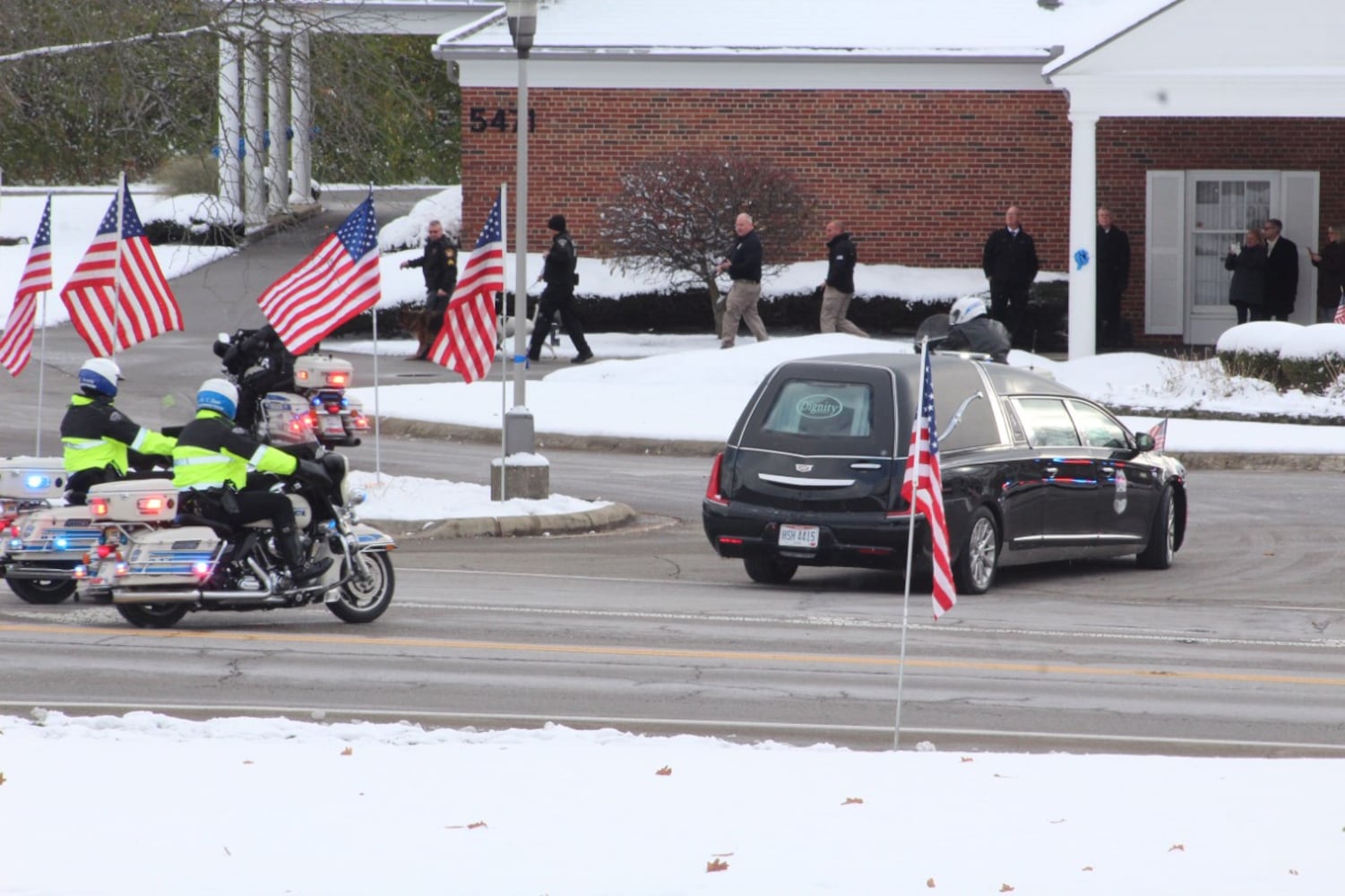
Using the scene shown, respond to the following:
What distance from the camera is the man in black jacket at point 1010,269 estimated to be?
91.7 ft

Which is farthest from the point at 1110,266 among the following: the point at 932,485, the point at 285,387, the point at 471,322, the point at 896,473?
the point at 932,485

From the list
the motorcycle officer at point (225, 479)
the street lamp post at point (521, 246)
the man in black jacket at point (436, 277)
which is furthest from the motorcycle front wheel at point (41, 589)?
the man in black jacket at point (436, 277)

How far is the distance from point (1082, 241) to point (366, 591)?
57.6 feet

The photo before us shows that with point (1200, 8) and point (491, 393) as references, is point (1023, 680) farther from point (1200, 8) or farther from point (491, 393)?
point (1200, 8)

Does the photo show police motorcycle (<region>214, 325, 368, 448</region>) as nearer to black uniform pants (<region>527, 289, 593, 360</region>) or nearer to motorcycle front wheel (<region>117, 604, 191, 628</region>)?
motorcycle front wheel (<region>117, 604, 191, 628</region>)

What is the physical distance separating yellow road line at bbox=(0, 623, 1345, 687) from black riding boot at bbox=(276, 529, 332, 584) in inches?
13.6

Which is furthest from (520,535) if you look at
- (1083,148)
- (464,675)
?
(1083,148)

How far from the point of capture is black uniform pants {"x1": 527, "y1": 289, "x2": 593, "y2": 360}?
89.6 ft

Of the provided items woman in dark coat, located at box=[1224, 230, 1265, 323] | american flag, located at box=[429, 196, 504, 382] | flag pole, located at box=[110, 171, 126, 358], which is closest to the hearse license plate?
american flag, located at box=[429, 196, 504, 382]

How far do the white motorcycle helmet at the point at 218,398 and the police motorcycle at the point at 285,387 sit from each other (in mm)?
4610

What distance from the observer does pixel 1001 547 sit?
44.6ft

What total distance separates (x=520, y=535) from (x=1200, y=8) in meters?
14.7

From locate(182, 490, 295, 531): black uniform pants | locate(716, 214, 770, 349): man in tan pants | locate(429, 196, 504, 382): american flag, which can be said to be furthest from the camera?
locate(716, 214, 770, 349): man in tan pants

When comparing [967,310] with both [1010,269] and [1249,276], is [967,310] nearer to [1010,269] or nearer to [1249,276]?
[1010,269]
